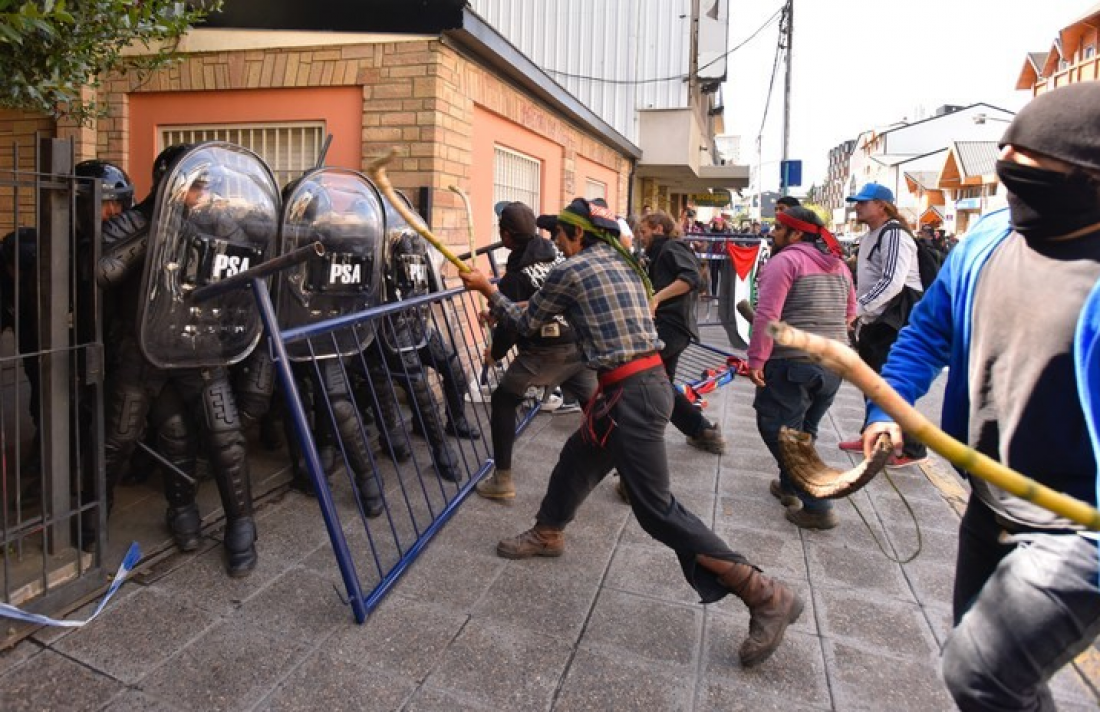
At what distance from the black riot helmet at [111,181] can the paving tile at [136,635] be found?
1.90 metres

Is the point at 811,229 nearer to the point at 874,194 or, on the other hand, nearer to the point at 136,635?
the point at 874,194

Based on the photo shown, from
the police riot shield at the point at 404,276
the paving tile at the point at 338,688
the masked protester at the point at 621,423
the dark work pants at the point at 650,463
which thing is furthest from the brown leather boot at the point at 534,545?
the police riot shield at the point at 404,276

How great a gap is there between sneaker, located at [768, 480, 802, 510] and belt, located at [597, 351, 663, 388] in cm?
169

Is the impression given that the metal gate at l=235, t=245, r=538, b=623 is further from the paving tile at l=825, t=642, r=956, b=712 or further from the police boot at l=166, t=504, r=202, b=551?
the paving tile at l=825, t=642, r=956, b=712

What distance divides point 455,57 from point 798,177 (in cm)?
1255

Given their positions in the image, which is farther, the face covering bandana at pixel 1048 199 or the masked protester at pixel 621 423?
the masked protester at pixel 621 423

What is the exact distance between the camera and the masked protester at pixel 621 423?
2.67 metres

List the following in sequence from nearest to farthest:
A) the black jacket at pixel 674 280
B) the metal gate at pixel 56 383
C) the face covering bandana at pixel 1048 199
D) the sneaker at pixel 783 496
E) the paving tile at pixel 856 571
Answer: the face covering bandana at pixel 1048 199 → the metal gate at pixel 56 383 → the paving tile at pixel 856 571 → the sneaker at pixel 783 496 → the black jacket at pixel 674 280

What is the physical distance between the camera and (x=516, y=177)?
802 cm

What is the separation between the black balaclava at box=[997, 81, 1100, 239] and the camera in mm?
1551

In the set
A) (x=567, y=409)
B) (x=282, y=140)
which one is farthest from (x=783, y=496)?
(x=282, y=140)

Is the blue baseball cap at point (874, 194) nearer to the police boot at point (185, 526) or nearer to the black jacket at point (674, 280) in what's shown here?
the black jacket at point (674, 280)

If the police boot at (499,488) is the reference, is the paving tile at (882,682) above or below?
below

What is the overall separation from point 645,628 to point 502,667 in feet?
2.07
